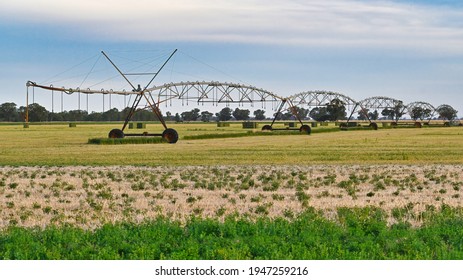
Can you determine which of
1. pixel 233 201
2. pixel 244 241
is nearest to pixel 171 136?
pixel 233 201

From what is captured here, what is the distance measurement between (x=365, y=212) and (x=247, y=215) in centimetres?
299

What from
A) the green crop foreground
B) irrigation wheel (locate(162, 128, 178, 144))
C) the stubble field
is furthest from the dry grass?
irrigation wheel (locate(162, 128, 178, 144))

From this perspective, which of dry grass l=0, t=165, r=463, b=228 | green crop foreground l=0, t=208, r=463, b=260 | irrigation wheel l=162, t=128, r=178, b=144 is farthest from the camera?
irrigation wheel l=162, t=128, r=178, b=144

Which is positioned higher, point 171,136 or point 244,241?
point 244,241

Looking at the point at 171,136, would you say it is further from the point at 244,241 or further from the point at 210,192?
the point at 244,241

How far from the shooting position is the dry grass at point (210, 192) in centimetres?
1948

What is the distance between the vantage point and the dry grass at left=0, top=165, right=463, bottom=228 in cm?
1948

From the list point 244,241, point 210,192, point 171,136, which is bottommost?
point 210,192

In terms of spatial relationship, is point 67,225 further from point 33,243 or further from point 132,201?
point 132,201

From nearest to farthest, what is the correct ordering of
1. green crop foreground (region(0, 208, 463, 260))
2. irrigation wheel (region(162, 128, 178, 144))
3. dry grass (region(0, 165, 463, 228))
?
1. green crop foreground (region(0, 208, 463, 260))
2. dry grass (region(0, 165, 463, 228))
3. irrigation wheel (region(162, 128, 178, 144))

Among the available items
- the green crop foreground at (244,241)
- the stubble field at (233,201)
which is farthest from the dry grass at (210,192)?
the green crop foreground at (244,241)

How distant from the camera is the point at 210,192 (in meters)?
25.0

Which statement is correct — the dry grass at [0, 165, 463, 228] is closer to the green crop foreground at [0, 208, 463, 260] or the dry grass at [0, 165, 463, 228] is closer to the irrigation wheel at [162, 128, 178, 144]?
the green crop foreground at [0, 208, 463, 260]

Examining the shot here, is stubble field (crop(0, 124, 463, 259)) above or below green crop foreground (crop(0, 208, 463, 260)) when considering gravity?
below
